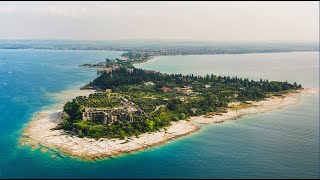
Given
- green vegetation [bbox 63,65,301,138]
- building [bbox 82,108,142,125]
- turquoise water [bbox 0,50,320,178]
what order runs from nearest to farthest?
1. turquoise water [bbox 0,50,320,178]
2. green vegetation [bbox 63,65,301,138]
3. building [bbox 82,108,142,125]

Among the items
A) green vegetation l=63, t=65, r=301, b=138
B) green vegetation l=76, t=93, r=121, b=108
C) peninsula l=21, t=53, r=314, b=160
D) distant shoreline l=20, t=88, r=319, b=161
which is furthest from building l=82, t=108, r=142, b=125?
distant shoreline l=20, t=88, r=319, b=161

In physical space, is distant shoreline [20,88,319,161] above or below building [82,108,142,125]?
below

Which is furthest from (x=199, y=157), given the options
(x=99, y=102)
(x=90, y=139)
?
(x=99, y=102)

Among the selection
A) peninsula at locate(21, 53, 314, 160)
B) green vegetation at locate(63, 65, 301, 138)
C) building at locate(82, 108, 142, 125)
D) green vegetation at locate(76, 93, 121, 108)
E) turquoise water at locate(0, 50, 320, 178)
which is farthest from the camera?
green vegetation at locate(76, 93, 121, 108)

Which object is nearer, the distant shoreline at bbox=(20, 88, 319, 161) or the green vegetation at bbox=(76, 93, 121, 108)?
the distant shoreline at bbox=(20, 88, 319, 161)

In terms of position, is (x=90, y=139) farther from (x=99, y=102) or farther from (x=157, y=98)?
(x=157, y=98)

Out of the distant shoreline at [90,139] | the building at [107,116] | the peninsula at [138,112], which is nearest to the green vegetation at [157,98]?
the peninsula at [138,112]

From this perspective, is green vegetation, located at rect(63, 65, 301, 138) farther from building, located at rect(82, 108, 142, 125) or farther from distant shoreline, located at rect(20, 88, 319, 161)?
distant shoreline, located at rect(20, 88, 319, 161)

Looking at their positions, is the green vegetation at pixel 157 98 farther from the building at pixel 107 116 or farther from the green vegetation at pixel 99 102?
the building at pixel 107 116
